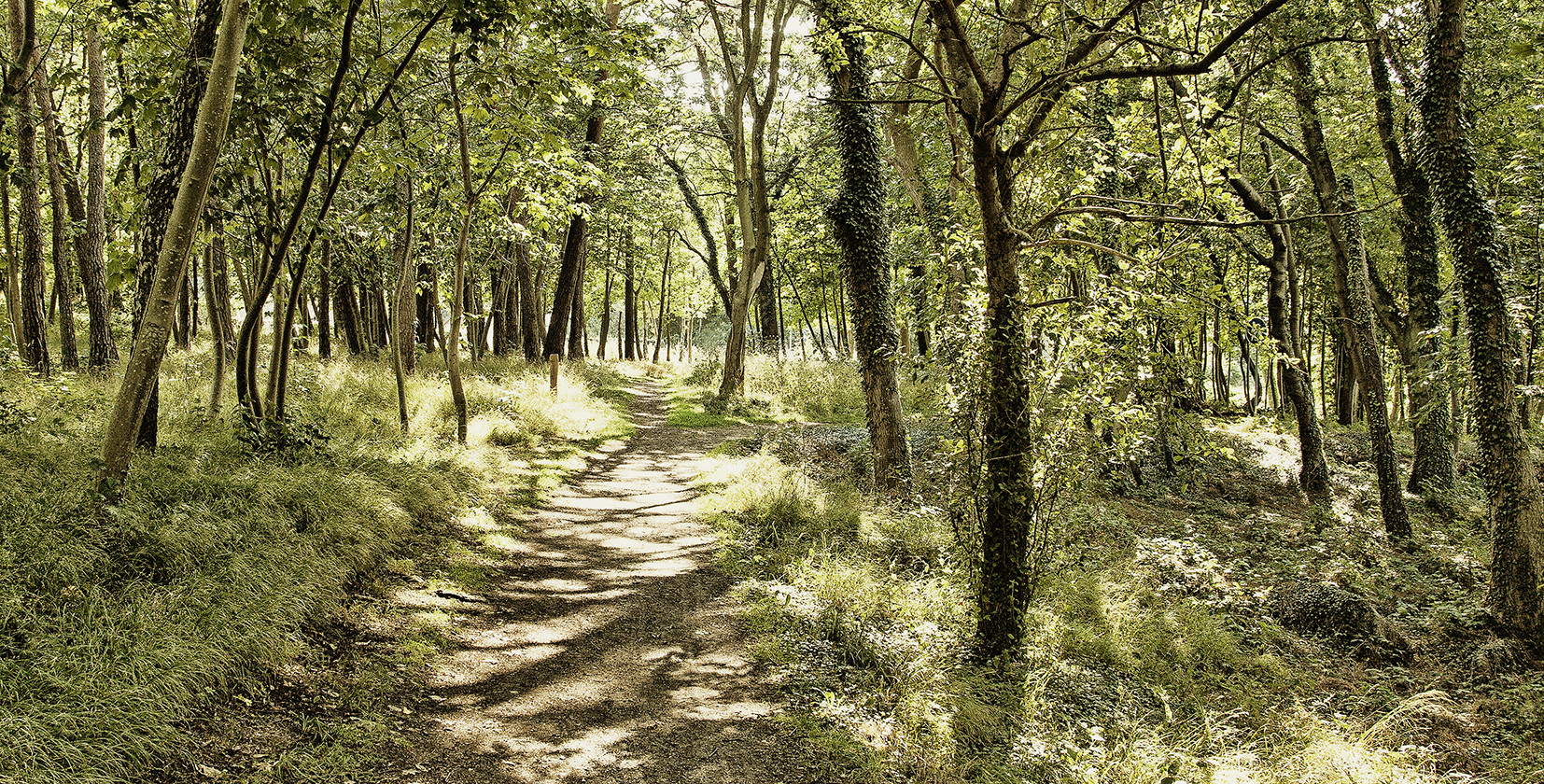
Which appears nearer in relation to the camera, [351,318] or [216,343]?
[216,343]

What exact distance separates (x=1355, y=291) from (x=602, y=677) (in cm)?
1500

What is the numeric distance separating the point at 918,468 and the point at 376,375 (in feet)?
30.6

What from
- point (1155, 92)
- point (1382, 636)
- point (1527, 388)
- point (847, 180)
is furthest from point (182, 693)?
point (1527, 388)

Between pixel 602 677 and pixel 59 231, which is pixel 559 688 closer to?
pixel 602 677

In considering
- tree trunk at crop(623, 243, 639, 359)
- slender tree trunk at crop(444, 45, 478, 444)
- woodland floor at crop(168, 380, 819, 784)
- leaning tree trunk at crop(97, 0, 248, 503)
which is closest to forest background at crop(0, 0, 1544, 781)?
leaning tree trunk at crop(97, 0, 248, 503)

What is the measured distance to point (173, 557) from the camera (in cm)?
440

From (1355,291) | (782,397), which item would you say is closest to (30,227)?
(782,397)

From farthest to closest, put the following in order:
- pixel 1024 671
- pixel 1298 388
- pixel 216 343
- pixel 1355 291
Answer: pixel 1355 291 → pixel 1298 388 → pixel 216 343 → pixel 1024 671

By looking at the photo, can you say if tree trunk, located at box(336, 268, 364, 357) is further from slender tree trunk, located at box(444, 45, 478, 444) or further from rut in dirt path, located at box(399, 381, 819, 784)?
rut in dirt path, located at box(399, 381, 819, 784)

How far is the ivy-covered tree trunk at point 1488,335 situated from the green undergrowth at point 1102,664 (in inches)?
31.4

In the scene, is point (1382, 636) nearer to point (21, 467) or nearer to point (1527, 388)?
point (1527, 388)

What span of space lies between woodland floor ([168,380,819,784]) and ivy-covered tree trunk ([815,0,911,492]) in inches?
128

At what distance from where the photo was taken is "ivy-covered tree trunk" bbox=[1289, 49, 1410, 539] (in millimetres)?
11500

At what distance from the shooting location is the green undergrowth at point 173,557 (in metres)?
3.26
